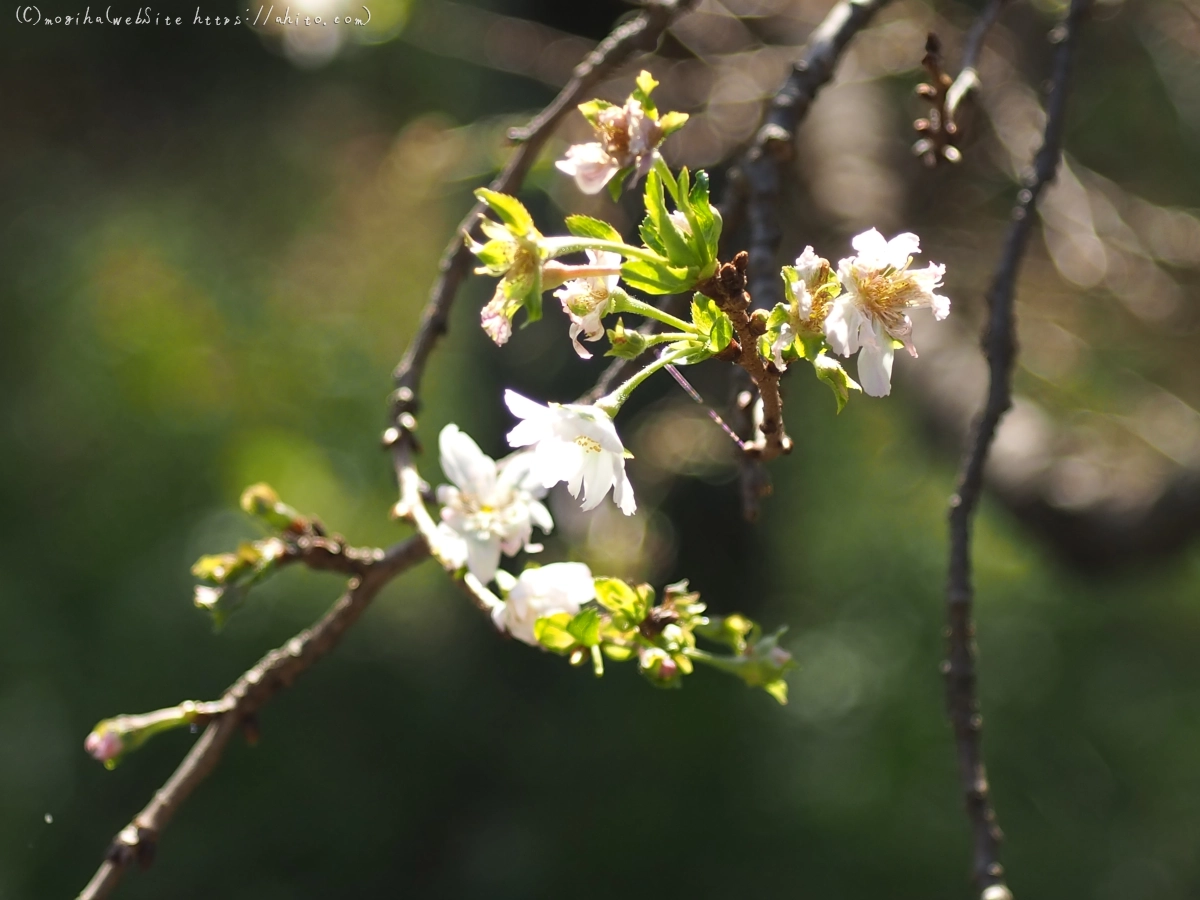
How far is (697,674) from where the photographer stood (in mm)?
2299

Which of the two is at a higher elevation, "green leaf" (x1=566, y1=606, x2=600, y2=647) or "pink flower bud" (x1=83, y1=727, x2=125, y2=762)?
"pink flower bud" (x1=83, y1=727, x2=125, y2=762)

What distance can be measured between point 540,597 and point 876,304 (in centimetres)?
18

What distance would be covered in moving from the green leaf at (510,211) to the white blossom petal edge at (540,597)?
14cm

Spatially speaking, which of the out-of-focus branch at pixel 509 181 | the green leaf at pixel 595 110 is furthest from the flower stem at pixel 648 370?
the out-of-focus branch at pixel 509 181

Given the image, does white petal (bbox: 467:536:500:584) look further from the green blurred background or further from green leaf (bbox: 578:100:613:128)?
the green blurred background

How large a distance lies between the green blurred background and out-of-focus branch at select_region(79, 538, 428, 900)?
0.87 metres

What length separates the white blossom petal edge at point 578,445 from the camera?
17.3 inches

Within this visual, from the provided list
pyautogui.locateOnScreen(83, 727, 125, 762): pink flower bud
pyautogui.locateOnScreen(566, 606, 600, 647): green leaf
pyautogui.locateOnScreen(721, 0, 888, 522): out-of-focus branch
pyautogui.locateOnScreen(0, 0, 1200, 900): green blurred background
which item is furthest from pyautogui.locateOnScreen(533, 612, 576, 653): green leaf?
pyautogui.locateOnScreen(0, 0, 1200, 900): green blurred background

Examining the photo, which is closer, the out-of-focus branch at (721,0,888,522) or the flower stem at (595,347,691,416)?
the flower stem at (595,347,691,416)

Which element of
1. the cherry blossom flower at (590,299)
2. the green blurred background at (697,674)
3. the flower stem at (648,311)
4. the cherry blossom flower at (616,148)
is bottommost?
the green blurred background at (697,674)

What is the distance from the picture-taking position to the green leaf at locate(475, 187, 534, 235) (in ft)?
1.26

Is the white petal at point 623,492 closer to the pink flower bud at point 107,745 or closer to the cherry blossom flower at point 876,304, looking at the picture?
the cherry blossom flower at point 876,304

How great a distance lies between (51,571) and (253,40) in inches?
79.3

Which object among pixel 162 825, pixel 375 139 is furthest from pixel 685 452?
pixel 375 139
